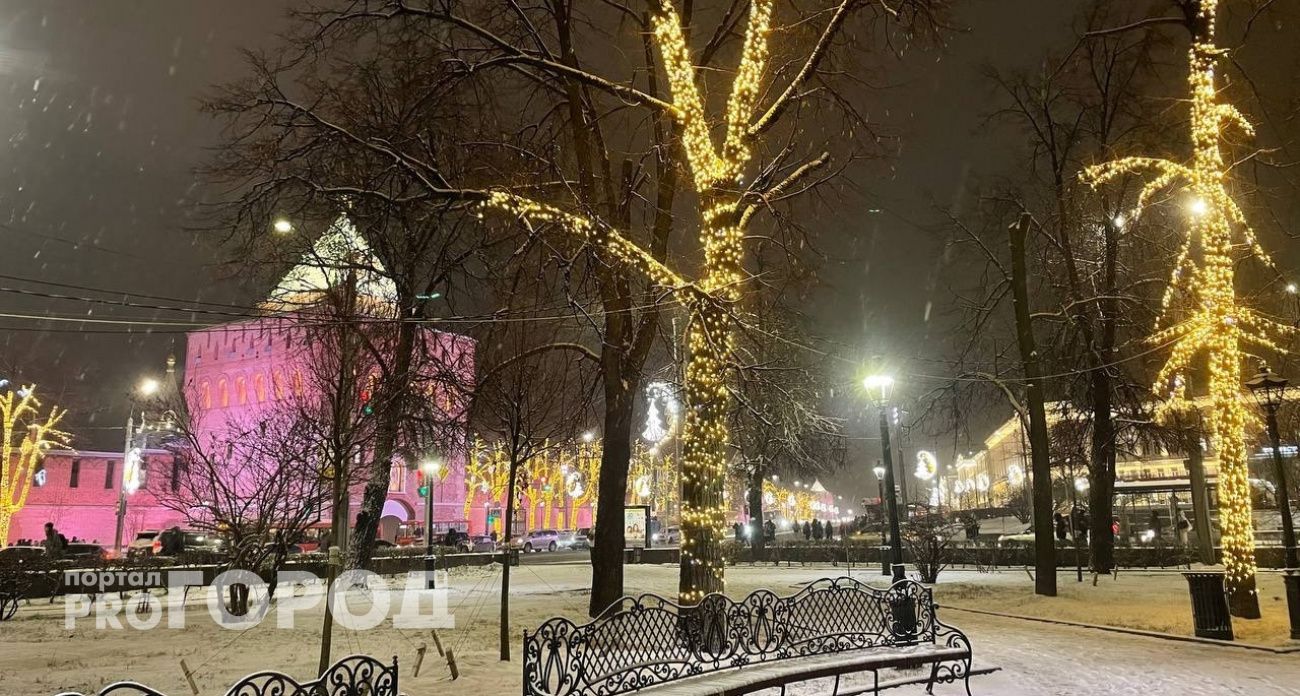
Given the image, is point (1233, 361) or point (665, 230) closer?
point (1233, 361)

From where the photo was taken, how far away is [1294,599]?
12.3m

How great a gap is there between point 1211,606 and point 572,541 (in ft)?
161

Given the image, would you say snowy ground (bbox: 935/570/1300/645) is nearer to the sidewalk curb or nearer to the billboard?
the sidewalk curb

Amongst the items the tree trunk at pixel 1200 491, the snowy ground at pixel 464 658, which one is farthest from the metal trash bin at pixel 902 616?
the tree trunk at pixel 1200 491

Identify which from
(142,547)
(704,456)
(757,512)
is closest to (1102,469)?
(704,456)

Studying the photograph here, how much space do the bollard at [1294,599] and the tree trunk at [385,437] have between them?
13709mm

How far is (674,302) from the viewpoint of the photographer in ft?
40.2

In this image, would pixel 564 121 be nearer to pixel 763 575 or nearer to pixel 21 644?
pixel 21 644

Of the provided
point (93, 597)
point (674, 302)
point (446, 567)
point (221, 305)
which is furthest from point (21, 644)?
point (446, 567)

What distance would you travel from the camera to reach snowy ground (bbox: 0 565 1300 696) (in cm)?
941

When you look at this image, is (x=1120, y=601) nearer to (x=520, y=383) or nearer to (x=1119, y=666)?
(x=1119, y=666)

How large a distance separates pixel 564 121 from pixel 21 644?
12.8 metres

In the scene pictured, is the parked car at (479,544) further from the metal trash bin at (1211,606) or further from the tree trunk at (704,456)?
the metal trash bin at (1211,606)

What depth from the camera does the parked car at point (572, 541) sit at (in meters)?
57.8
